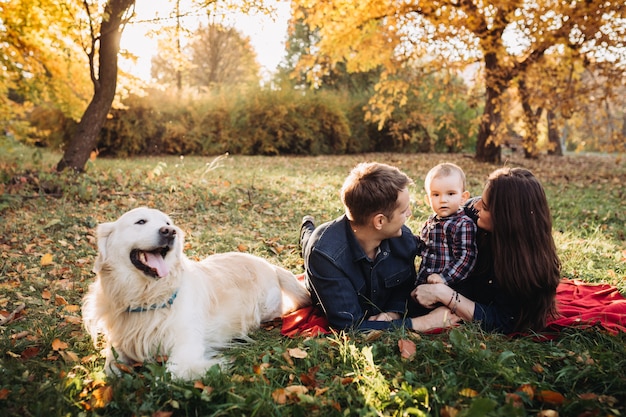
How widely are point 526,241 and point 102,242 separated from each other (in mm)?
2610

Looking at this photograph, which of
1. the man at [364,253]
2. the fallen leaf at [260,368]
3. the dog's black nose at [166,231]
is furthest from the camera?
the man at [364,253]

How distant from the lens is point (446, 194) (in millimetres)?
3328

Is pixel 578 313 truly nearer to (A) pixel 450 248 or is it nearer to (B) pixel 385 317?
(A) pixel 450 248

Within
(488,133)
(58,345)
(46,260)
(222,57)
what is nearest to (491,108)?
(488,133)

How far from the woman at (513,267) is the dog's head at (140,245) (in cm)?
169

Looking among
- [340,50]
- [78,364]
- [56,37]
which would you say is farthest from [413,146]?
[78,364]

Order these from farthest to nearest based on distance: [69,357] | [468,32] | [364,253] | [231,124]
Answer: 1. [231,124]
2. [468,32]
3. [364,253]
4. [69,357]

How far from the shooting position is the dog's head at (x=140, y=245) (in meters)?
2.65

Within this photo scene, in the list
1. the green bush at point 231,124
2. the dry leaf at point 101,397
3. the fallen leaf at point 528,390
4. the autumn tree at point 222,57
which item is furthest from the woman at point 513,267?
the autumn tree at point 222,57

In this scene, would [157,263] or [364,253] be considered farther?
[364,253]

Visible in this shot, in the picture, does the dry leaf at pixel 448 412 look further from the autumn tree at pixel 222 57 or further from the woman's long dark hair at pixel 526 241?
the autumn tree at pixel 222 57

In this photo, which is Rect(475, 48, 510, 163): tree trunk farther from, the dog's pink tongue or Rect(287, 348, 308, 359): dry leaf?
the dog's pink tongue

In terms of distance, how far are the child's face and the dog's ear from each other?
2204mm

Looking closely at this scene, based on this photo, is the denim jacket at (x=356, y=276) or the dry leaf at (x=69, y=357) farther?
the denim jacket at (x=356, y=276)
